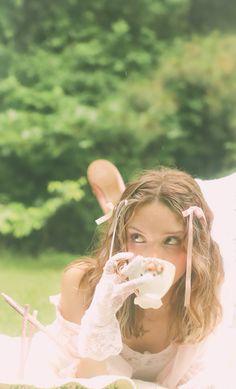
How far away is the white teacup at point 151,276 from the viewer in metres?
1.01

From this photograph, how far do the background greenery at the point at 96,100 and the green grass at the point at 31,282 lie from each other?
0.04 metres

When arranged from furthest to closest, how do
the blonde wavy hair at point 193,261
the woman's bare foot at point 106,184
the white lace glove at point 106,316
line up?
1. the woman's bare foot at point 106,184
2. the blonde wavy hair at point 193,261
3. the white lace glove at point 106,316

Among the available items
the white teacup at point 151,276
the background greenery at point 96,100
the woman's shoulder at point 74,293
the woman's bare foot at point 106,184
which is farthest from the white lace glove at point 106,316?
the background greenery at point 96,100

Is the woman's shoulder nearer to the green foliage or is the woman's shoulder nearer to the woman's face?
the woman's face

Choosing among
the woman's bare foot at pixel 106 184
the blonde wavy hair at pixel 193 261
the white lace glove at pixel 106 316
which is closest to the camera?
the white lace glove at pixel 106 316

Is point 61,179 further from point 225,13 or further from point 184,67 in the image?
point 225,13

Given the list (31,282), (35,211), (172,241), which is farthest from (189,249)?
(35,211)

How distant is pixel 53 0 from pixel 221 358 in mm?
1100

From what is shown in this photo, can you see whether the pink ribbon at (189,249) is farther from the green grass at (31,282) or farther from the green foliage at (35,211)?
the green foliage at (35,211)

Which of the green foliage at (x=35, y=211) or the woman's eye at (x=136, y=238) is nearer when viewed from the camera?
the woman's eye at (x=136, y=238)

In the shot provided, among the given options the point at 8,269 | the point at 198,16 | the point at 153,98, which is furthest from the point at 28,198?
the point at 198,16

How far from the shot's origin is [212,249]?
1155 mm

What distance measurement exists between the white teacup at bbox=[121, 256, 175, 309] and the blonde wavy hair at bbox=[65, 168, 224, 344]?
0.08 metres

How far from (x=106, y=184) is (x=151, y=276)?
1.38 ft
